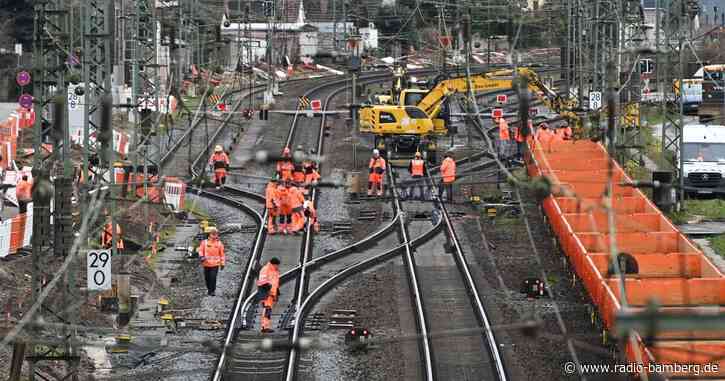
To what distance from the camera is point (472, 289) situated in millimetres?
22297

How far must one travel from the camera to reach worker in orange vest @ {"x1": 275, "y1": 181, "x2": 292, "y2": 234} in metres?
26.8

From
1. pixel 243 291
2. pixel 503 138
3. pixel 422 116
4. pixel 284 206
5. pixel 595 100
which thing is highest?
pixel 595 100

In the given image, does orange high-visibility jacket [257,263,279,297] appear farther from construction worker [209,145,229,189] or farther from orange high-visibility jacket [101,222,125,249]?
construction worker [209,145,229,189]

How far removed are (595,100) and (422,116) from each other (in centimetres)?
512

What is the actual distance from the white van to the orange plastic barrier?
11.2ft

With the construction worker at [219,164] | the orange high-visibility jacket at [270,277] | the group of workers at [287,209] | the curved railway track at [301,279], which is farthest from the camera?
the construction worker at [219,164]

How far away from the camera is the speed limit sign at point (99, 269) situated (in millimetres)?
18750

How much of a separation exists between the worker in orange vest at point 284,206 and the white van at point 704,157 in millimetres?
11580

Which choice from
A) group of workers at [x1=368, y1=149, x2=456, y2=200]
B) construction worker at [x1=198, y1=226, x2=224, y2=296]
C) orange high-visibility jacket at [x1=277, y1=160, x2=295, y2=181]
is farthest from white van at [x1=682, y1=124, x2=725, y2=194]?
construction worker at [x1=198, y1=226, x2=224, y2=296]

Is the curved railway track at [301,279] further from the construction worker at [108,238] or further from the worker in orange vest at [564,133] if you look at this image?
the worker in orange vest at [564,133]

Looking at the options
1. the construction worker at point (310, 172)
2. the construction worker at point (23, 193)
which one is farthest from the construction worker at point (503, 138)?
the construction worker at point (23, 193)

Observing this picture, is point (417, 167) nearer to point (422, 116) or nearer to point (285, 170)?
point (285, 170)

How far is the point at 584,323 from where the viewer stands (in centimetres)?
1992

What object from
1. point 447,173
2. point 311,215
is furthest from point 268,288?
point 447,173
